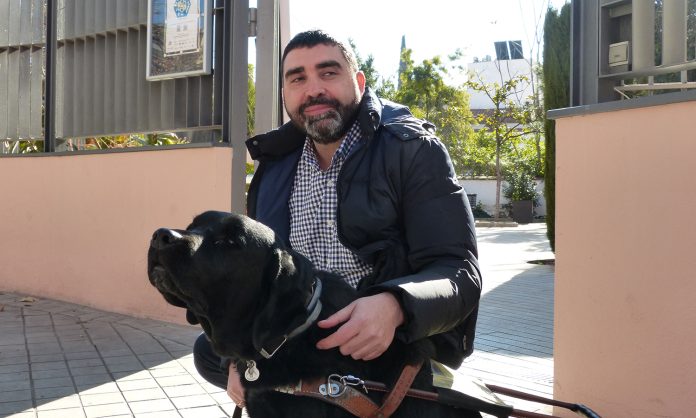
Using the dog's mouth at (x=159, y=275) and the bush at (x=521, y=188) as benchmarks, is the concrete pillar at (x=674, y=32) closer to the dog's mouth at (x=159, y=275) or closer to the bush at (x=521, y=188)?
the dog's mouth at (x=159, y=275)

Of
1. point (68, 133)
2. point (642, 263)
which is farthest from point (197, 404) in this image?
point (68, 133)

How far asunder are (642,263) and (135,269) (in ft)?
14.3

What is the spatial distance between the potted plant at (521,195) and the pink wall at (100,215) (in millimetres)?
19043

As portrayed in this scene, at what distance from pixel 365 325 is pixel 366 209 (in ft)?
1.81

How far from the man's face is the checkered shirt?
7 centimetres

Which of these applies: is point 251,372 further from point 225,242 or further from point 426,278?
point 426,278

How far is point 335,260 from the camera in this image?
2.58 metres

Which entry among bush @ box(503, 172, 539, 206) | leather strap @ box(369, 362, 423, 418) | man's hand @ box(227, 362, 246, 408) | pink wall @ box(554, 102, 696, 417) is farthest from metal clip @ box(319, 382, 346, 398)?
bush @ box(503, 172, 539, 206)

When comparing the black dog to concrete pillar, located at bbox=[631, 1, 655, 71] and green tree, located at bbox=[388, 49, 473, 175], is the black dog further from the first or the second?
green tree, located at bbox=[388, 49, 473, 175]

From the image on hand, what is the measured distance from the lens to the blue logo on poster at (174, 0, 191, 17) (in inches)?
239

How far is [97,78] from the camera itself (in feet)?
23.2

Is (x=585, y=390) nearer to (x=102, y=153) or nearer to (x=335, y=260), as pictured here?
(x=335, y=260)

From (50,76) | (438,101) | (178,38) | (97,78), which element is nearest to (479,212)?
(438,101)

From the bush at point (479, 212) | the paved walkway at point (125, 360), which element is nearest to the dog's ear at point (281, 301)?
the paved walkway at point (125, 360)
